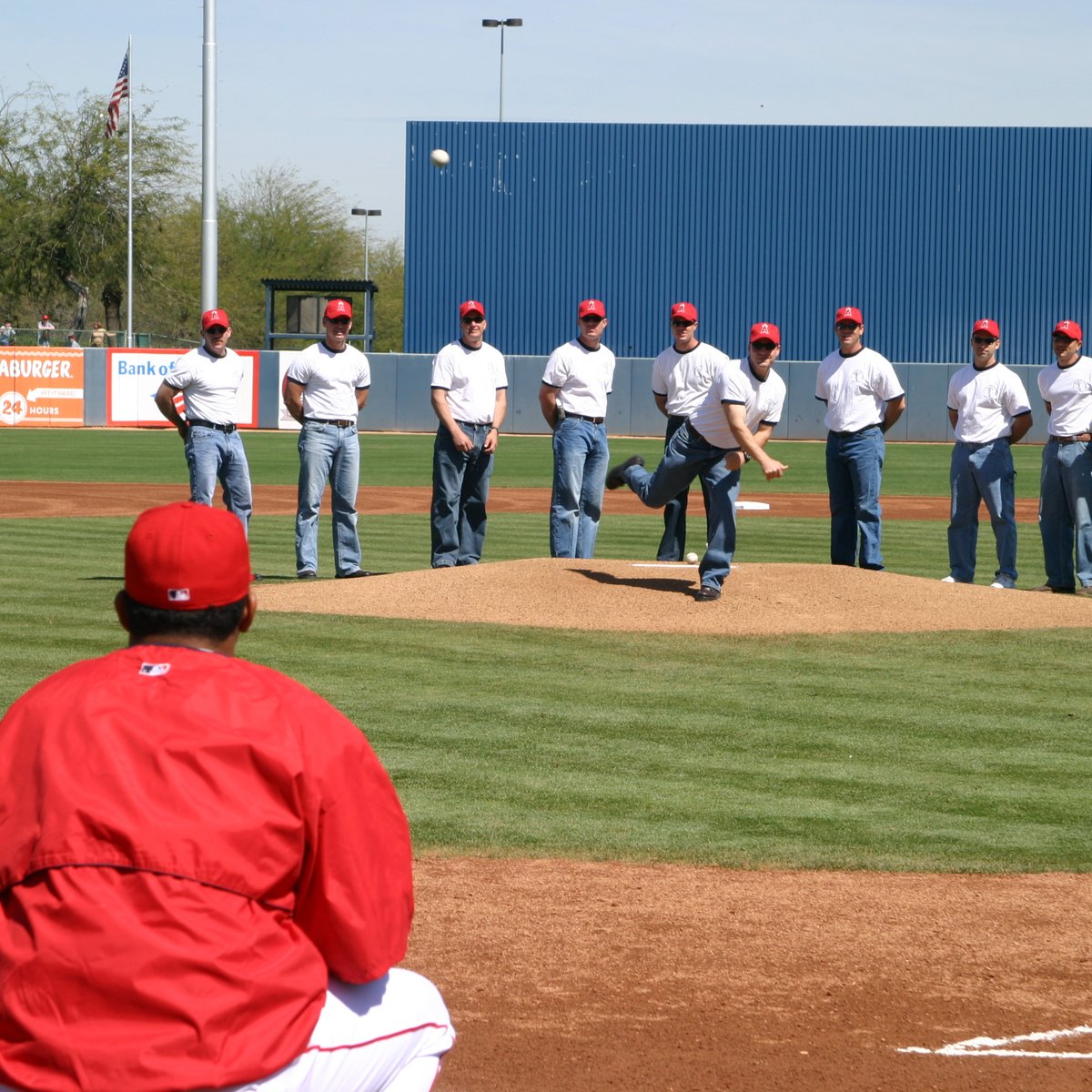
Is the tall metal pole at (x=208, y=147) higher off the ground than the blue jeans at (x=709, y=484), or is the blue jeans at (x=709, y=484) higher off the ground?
the tall metal pole at (x=208, y=147)

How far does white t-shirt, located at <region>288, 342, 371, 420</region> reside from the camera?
12109mm

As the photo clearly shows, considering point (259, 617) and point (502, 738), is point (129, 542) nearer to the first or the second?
point (502, 738)

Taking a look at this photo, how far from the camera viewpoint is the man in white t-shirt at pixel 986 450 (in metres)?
12.4

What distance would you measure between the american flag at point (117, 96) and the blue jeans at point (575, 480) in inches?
1309

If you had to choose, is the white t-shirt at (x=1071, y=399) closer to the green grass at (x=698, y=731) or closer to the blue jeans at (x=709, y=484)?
the green grass at (x=698, y=731)

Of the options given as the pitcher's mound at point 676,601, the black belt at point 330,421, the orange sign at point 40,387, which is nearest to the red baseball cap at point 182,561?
the pitcher's mound at point 676,601

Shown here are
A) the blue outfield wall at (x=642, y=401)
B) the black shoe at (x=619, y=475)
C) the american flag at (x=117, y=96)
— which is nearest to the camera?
the black shoe at (x=619, y=475)

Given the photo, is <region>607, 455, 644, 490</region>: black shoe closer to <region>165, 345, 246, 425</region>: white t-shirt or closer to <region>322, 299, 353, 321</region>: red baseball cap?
<region>322, 299, 353, 321</region>: red baseball cap

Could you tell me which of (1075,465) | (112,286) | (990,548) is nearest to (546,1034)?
(1075,465)

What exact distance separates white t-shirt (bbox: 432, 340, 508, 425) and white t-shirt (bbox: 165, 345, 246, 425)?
5.07 ft

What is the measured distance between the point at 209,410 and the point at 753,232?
122ft

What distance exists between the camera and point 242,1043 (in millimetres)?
2346

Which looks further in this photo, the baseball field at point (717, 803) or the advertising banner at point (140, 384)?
the advertising banner at point (140, 384)

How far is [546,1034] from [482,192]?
4484cm
